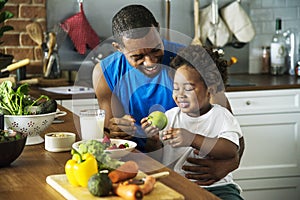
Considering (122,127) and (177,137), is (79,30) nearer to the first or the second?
(122,127)

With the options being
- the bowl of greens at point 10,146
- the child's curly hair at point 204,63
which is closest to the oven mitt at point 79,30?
the child's curly hair at point 204,63

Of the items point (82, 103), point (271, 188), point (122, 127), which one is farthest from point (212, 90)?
point (271, 188)

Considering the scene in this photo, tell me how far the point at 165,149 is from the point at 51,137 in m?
0.65

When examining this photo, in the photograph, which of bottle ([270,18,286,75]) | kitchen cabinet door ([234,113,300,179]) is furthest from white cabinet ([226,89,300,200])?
bottle ([270,18,286,75])

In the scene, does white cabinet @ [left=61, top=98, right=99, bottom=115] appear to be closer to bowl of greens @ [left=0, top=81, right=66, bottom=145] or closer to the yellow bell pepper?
bowl of greens @ [left=0, top=81, right=66, bottom=145]

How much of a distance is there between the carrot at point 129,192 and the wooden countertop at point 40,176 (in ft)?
0.59

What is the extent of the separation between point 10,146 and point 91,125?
453 mm

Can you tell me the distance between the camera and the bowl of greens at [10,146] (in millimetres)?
2354

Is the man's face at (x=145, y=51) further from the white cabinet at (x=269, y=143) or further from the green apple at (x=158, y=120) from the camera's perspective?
the white cabinet at (x=269, y=143)

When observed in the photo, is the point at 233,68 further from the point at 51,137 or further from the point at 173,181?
the point at 173,181

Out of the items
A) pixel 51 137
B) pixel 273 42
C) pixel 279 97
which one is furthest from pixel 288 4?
pixel 51 137

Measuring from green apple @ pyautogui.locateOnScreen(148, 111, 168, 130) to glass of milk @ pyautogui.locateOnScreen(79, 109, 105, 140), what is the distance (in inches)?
9.4

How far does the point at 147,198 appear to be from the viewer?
1889 millimetres

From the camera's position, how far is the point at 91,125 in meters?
2.74
